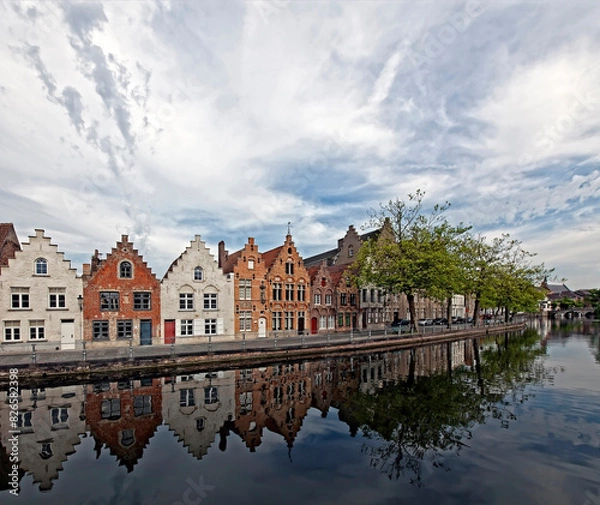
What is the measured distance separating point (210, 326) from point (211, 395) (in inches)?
681

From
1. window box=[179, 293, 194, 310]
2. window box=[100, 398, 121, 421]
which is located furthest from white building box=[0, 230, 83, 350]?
window box=[100, 398, 121, 421]

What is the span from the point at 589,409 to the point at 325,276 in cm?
3110

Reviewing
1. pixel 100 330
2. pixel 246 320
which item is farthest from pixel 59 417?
pixel 246 320

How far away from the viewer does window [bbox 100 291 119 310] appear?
101ft

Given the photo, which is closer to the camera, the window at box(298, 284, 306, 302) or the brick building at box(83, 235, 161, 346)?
the brick building at box(83, 235, 161, 346)

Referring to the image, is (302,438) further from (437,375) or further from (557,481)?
(437,375)

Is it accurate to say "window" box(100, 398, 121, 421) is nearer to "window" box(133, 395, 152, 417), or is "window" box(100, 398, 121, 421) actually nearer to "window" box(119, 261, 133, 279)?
"window" box(133, 395, 152, 417)

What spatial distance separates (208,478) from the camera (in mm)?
10672

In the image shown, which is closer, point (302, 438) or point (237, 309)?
point (302, 438)

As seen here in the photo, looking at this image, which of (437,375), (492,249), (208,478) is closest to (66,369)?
(208,478)

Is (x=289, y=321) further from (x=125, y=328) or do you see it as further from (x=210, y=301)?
(x=125, y=328)

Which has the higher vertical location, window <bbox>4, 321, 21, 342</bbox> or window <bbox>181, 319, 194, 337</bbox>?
window <bbox>4, 321, 21, 342</bbox>

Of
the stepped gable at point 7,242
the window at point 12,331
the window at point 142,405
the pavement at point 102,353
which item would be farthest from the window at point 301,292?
the stepped gable at point 7,242

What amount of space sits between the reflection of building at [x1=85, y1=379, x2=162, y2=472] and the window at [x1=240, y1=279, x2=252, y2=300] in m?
16.9
